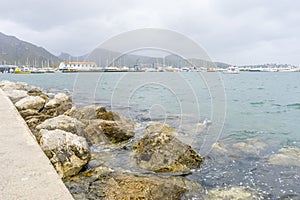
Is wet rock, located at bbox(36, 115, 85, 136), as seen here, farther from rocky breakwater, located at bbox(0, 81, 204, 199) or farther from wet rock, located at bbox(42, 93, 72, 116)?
wet rock, located at bbox(42, 93, 72, 116)

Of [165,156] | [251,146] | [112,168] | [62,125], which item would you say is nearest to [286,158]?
[251,146]

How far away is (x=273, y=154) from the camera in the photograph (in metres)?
7.42

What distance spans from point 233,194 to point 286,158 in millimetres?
2893

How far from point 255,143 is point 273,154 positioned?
4.03 ft

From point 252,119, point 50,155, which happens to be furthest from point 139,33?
point 252,119

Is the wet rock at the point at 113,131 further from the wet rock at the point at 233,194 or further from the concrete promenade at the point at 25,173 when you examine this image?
the wet rock at the point at 233,194

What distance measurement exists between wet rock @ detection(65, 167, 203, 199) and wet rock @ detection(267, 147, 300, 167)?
2.85 metres

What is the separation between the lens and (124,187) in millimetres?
4344

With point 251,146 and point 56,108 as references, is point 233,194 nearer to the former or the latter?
point 251,146

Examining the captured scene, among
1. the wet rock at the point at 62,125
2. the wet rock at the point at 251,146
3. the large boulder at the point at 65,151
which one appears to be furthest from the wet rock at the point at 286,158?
the wet rock at the point at 62,125

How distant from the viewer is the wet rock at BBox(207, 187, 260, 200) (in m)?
4.79

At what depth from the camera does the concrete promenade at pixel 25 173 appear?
2.59m

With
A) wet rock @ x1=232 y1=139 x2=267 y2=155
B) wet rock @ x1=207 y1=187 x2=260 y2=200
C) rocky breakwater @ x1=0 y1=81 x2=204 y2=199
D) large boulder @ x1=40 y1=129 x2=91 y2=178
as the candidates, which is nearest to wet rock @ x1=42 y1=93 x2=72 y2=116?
rocky breakwater @ x1=0 y1=81 x2=204 y2=199

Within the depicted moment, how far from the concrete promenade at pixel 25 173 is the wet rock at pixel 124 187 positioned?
112 cm
